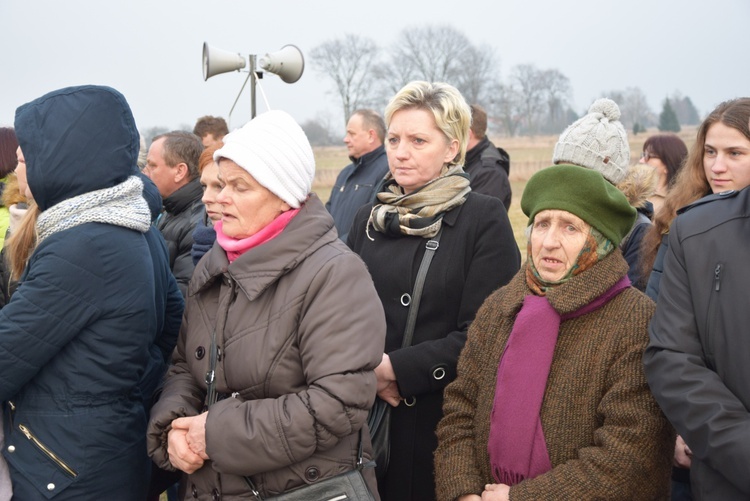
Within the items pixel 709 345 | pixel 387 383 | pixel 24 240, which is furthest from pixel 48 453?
pixel 709 345

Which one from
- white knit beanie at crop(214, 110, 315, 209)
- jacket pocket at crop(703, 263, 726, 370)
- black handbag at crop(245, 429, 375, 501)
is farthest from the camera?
white knit beanie at crop(214, 110, 315, 209)

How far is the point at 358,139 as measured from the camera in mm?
6715

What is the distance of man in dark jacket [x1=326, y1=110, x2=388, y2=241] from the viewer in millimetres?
5980

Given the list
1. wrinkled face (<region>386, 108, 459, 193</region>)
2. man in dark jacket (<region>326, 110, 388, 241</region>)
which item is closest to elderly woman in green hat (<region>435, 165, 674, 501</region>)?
wrinkled face (<region>386, 108, 459, 193</region>)

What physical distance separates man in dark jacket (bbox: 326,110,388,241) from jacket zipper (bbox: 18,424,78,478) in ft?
11.4

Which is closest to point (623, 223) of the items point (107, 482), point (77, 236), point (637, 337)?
point (637, 337)

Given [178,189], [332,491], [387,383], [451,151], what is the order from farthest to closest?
1. [178,189]
2. [451,151]
3. [387,383]
4. [332,491]

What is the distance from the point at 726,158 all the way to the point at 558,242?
1.13 metres

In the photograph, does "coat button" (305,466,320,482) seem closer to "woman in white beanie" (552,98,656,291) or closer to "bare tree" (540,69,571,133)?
"woman in white beanie" (552,98,656,291)

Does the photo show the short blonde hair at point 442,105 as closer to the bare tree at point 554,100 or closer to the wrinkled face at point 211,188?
the wrinkled face at point 211,188

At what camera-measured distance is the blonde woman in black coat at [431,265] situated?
8.77 ft

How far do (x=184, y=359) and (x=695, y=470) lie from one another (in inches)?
64.6

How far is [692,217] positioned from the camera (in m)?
2.07

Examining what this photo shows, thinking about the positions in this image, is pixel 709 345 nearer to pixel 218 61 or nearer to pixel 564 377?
pixel 564 377
